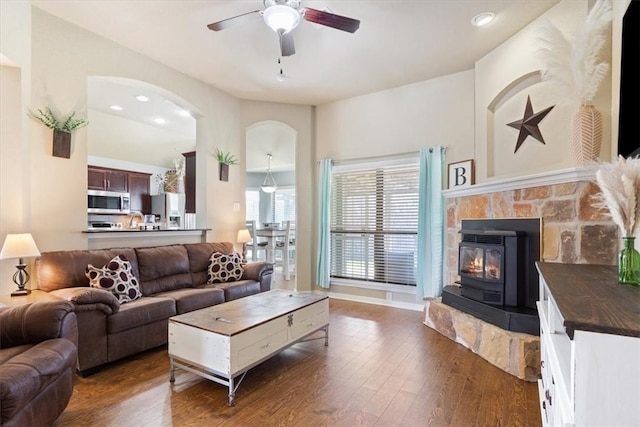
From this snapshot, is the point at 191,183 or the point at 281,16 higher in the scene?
the point at 281,16

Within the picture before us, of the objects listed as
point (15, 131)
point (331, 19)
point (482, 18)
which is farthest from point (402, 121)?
point (15, 131)

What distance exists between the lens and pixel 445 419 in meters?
1.97

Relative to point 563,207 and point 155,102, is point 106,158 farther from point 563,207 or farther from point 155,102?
point 563,207

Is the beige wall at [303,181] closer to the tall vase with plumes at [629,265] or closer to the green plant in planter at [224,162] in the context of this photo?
the green plant in planter at [224,162]

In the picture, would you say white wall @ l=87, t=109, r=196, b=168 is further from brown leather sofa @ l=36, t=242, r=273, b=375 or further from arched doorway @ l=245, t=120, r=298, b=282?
brown leather sofa @ l=36, t=242, r=273, b=375

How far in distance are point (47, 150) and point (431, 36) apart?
13.0 feet

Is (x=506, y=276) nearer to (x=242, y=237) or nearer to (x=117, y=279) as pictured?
(x=242, y=237)

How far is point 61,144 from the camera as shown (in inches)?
120

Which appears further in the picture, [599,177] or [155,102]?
[155,102]

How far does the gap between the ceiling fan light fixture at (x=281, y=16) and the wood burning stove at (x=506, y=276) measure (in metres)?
2.57

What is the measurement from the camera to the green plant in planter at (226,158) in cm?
466

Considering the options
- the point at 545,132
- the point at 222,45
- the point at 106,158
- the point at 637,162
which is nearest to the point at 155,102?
the point at 222,45

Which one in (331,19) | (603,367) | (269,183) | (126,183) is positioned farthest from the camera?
(269,183)

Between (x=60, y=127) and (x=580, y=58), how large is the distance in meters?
4.51
